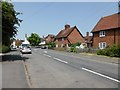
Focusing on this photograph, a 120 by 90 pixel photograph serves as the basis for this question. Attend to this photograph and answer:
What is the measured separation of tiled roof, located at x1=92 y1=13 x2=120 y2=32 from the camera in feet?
155

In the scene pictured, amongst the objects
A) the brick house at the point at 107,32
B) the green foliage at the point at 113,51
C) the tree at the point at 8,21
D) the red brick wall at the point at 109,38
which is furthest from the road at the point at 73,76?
the brick house at the point at 107,32

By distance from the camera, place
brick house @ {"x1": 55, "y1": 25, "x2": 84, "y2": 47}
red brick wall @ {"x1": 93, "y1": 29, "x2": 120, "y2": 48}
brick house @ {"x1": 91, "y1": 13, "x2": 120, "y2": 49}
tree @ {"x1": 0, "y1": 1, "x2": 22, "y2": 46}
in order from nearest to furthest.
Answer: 1. tree @ {"x1": 0, "y1": 1, "x2": 22, "y2": 46}
2. red brick wall @ {"x1": 93, "y1": 29, "x2": 120, "y2": 48}
3. brick house @ {"x1": 91, "y1": 13, "x2": 120, "y2": 49}
4. brick house @ {"x1": 55, "y1": 25, "x2": 84, "y2": 47}

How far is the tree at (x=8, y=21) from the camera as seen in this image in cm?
2194

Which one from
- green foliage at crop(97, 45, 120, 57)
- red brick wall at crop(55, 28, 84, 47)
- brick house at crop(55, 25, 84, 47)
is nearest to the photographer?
green foliage at crop(97, 45, 120, 57)

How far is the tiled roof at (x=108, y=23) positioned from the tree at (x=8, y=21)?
83.2 feet

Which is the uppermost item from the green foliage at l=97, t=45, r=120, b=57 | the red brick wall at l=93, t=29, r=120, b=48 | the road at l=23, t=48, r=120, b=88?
the red brick wall at l=93, t=29, r=120, b=48

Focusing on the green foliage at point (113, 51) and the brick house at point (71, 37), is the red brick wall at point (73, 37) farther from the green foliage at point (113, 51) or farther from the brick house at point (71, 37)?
the green foliage at point (113, 51)

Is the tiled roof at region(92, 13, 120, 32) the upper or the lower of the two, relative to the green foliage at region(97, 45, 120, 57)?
upper

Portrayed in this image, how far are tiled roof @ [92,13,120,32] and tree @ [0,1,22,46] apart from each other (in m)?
25.4

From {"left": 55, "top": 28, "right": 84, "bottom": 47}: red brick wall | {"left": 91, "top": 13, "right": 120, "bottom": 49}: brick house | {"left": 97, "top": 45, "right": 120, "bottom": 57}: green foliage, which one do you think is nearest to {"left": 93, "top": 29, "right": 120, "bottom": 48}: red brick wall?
{"left": 91, "top": 13, "right": 120, "bottom": 49}: brick house

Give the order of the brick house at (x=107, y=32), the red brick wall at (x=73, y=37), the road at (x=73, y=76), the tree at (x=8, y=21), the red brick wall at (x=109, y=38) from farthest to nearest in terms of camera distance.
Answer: the red brick wall at (x=73, y=37) < the brick house at (x=107, y=32) < the red brick wall at (x=109, y=38) < the tree at (x=8, y=21) < the road at (x=73, y=76)

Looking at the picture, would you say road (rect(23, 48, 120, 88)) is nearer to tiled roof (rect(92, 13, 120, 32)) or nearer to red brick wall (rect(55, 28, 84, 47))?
tiled roof (rect(92, 13, 120, 32))

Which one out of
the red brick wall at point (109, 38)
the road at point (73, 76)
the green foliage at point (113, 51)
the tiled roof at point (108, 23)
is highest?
the tiled roof at point (108, 23)

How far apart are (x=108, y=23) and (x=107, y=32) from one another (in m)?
2.57
